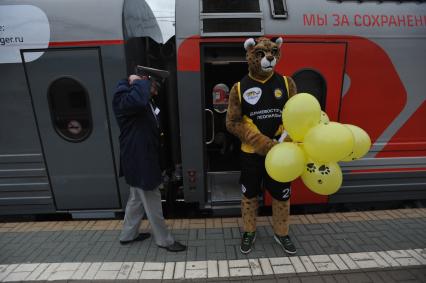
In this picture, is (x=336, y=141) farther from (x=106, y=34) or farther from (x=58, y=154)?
(x=58, y=154)

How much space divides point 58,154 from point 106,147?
0.60m

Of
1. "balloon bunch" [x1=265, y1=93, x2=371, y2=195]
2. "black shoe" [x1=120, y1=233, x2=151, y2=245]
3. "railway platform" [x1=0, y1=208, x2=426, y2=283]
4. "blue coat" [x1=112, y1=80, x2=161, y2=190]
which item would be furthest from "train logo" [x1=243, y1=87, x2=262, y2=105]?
"black shoe" [x1=120, y1=233, x2=151, y2=245]

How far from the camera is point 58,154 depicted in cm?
343

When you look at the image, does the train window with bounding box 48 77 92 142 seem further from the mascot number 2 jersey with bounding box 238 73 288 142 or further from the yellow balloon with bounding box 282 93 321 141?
the yellow balloon with bounding box 282 93 321 141

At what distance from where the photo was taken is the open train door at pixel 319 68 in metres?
3.22

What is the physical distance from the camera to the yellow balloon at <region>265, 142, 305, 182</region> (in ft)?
7.41

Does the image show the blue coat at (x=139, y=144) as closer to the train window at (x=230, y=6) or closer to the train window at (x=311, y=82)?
the train window at (x=230, y=6)

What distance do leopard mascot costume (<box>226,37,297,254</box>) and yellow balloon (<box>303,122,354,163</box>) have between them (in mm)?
432

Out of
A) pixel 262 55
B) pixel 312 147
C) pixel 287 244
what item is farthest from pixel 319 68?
pixel 287 244

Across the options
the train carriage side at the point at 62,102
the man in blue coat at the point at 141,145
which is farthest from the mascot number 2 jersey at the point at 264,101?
the train carriage side at the point at 62,102

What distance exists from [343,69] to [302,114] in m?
1.50

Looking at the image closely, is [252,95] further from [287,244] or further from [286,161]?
[287,244]

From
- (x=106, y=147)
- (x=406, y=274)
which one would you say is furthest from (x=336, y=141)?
(x=106, y=147)

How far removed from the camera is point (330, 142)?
2094mm
